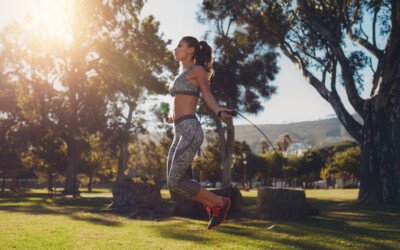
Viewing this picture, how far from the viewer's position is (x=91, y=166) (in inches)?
2036

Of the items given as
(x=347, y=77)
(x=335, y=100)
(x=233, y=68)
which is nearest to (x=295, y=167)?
(x=233, y=68)

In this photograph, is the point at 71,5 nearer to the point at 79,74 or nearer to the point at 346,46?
the point at 79,74

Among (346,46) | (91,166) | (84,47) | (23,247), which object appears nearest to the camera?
(23,247)

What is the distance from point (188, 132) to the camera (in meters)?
3.95

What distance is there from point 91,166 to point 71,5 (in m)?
33.5

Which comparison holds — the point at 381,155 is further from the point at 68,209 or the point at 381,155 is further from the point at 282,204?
the point at 68,209

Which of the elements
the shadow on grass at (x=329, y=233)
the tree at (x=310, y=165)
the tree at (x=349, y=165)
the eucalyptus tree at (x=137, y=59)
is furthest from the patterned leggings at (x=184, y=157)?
the tree at (x=310, y=165)

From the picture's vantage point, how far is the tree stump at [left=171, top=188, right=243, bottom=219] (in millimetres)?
11150

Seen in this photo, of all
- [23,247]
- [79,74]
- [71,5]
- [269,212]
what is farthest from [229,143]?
[23,247]

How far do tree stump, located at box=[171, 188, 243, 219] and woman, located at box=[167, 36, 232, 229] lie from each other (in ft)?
21.8

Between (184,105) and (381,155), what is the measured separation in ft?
42.7

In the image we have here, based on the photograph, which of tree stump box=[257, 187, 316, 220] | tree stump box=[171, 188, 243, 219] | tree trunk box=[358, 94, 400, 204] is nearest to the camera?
tree stump box=[257, 187, 316, 220]

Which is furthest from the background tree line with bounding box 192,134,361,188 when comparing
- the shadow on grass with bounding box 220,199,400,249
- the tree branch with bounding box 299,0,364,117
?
the shadow on grass with bounding box 220,199,400,249

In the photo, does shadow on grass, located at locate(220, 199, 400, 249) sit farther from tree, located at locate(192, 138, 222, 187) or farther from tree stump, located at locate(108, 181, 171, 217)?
tree, located at locate(192, 138, 222, 187)
